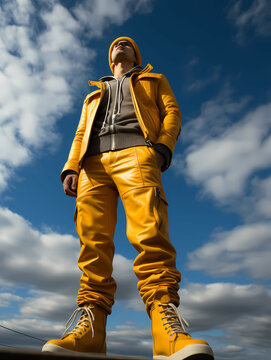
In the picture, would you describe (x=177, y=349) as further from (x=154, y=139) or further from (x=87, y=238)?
(x=154, y=139)

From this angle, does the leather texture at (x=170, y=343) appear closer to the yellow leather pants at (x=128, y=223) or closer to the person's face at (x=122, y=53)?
the yellow leather pants at (x=128, y=223)

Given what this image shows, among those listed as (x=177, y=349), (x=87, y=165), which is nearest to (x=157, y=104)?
(x=87, y=165)

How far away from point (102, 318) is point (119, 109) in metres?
2.10

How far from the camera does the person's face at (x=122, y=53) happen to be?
373 centimetres

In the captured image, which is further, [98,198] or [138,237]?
[98,198]

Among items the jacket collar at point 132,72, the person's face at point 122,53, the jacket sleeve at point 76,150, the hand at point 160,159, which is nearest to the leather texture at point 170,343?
the hand at point 160,159

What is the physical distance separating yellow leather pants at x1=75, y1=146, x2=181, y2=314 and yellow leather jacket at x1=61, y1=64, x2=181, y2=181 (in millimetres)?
220

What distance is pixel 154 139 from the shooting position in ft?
9.56

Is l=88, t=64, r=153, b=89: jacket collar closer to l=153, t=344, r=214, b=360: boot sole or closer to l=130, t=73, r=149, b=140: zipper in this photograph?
l=130, t=73, r=149, b=140: zipper

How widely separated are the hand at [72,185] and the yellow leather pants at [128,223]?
0.14m

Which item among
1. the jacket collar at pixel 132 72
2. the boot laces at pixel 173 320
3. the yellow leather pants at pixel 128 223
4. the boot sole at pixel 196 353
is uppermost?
the jacket collar at pixel 132 72

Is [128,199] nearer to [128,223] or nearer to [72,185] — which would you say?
[128,223]

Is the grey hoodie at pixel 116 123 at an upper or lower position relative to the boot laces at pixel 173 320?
upper

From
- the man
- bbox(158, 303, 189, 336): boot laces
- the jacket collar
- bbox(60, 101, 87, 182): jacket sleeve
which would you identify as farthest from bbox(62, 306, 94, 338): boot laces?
the jacket collar
